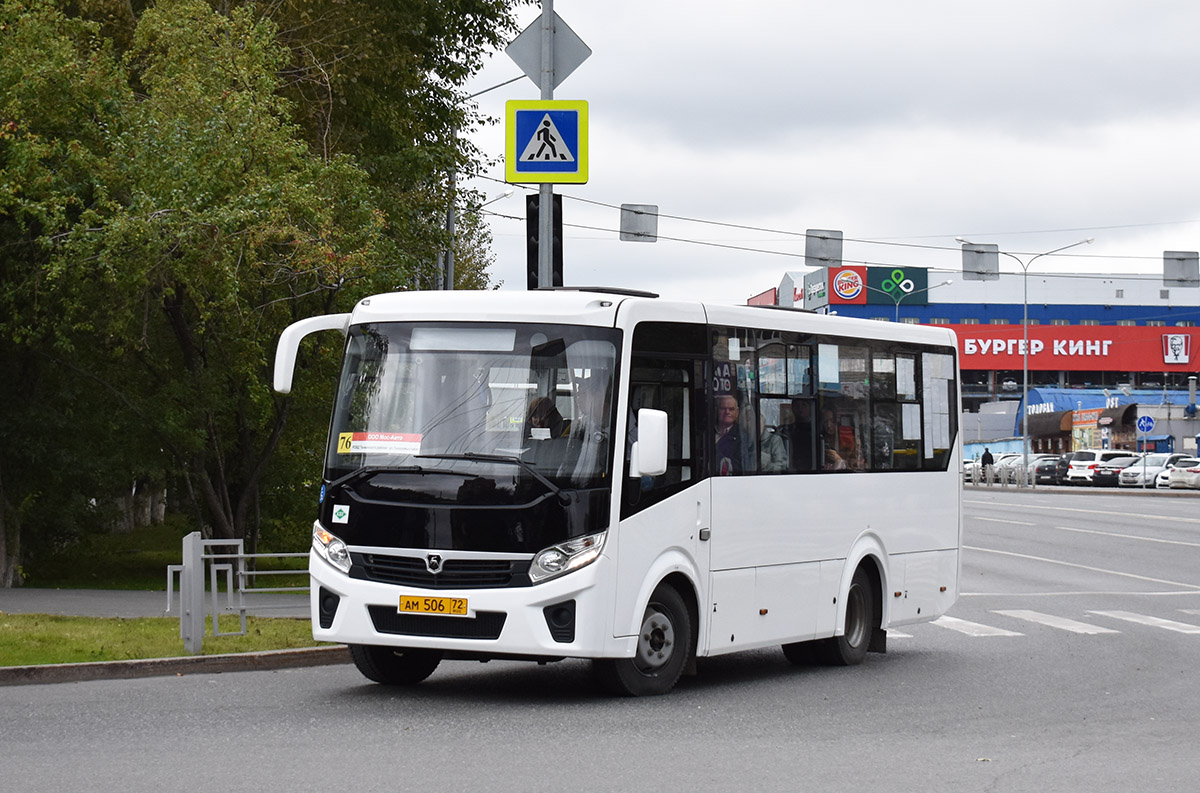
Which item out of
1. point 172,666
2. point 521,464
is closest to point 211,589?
point 172,666

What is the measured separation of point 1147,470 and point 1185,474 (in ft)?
12.9

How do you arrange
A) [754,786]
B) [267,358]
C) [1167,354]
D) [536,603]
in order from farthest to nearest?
[1167,354] → [267,358] → [536,603] → [754,786]

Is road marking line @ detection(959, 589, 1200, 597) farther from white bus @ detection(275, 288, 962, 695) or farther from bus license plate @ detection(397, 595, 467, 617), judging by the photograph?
bus license plate @ detection(397, 595, 467, 617)

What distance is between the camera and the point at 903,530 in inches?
587

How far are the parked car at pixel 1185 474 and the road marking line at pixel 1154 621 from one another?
5046 cm

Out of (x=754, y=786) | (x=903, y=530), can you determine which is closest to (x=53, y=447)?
(x=903, y=530)

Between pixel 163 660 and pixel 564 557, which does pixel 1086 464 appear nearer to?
pixel 163 660

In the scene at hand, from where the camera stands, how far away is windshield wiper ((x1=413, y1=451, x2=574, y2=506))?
11.0 m

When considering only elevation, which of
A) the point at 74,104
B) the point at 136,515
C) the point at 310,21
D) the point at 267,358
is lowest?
the point at 136,515

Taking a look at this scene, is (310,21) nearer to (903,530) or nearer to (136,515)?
(903,530)

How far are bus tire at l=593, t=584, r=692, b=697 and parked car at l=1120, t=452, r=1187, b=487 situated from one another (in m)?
63.2

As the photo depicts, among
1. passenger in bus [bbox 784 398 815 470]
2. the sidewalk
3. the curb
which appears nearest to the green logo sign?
the sidewalk

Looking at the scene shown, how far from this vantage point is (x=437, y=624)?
11.0 meters

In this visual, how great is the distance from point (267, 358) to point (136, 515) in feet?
88.8
